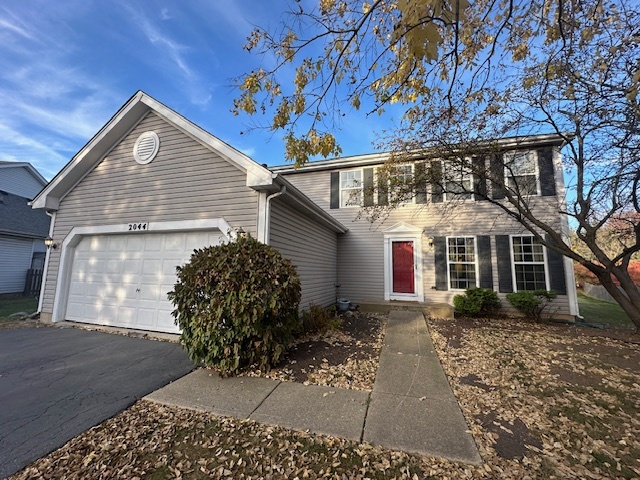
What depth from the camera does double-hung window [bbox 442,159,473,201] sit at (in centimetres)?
719

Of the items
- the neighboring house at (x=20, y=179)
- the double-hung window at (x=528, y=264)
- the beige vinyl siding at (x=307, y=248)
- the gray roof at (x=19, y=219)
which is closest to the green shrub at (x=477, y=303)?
the double-hung window at (x=528, y=264)

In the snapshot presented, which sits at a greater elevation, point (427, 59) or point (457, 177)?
point (457, 177)

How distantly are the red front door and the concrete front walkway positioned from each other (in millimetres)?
5376

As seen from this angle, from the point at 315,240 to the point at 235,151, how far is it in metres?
3.62

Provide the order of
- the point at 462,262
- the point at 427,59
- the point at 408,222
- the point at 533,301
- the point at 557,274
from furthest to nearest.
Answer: the point at 408,222, the point at 462,262, the point at 557,274, the point at 533,301, the point at 427,59

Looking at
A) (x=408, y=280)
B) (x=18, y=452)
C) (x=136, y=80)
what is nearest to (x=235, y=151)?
(x=136, y=80)

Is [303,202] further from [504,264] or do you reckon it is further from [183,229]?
[504,264]

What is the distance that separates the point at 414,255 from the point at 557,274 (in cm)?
422

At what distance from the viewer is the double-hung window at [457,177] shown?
7188 millimetres

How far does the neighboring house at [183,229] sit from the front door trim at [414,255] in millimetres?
37

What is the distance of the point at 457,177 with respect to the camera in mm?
8719

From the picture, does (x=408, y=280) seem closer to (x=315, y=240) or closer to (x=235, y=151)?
(x=315, y=240)

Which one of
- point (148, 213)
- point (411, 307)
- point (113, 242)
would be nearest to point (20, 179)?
point (113, 242)

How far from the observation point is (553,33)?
10.7 ft
